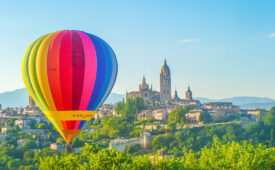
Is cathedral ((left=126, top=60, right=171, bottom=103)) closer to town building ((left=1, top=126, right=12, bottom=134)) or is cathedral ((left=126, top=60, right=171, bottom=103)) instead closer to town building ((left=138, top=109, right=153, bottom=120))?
town building ((left=138, top=109, right=153, bottom=120))

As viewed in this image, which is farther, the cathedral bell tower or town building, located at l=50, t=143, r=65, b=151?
the cathedral bell tower

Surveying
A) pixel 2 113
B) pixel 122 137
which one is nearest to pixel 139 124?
pixel 122 137

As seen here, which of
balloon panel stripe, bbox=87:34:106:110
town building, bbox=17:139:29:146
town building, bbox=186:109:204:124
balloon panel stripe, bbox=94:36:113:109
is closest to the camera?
balloon panel stripe, bbox=87:34:106:110

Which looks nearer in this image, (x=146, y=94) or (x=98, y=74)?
(x=98, y=74)

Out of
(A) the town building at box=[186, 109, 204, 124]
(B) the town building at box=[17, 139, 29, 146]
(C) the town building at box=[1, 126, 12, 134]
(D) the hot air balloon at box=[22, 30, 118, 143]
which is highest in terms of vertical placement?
(D) the hot air balloon at box=[22, 30, 118, 143]

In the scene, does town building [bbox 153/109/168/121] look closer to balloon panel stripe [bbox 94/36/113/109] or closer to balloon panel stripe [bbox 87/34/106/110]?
balloon panel stripe [bbox 94/36/113/109]

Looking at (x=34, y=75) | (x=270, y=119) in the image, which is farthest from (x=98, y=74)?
(x=270, y=119)

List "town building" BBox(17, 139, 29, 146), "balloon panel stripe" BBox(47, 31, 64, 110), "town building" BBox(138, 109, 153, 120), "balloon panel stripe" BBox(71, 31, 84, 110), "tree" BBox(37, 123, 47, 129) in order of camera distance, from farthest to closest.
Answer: "town building" BBox(138, 109, 153, 120)
"tree" BBox(37, 123, 47, 129)
"town building" BBox(17, 139, 29, 146)
"balloon panel stripe" BBox(71, 31, 84, 110)
"balloon panel stripe" BBox(47, 31, 64, 110)

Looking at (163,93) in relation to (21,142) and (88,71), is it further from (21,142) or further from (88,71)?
(88,71)

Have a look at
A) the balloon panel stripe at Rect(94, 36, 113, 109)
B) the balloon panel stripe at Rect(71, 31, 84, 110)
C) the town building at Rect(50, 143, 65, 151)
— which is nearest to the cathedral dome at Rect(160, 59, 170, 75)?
the town building at Rect(50, 143, 65, 151)

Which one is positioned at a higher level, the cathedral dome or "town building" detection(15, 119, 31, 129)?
the cathedral dome
